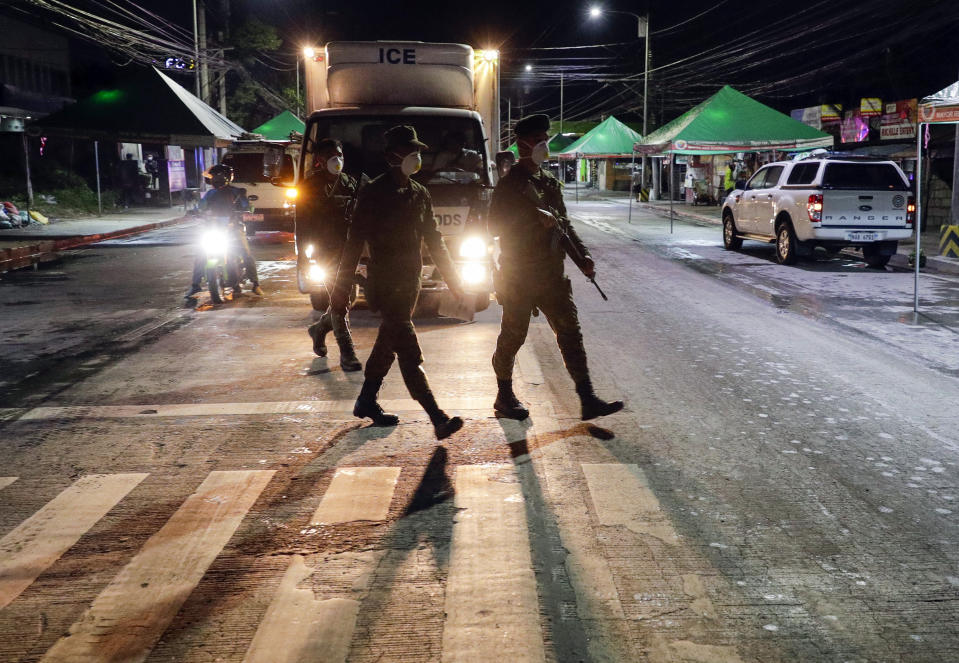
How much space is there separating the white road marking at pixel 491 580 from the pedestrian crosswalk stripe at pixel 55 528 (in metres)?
1.91

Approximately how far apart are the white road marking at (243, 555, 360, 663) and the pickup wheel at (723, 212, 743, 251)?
18026 millimetres

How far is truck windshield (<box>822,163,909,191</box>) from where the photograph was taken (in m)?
16.7

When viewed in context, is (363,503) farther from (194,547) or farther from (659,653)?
(659,653)

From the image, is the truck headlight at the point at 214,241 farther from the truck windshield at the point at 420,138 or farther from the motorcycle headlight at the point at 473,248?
the motorcycle headlight at the point at 473,248

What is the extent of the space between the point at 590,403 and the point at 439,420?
1.12 meters

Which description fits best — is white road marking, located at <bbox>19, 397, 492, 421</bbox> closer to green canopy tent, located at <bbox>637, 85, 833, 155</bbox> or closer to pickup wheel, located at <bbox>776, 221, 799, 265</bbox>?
pickup wheel, located at <bbox>776, 221, 799, 265</bbox>

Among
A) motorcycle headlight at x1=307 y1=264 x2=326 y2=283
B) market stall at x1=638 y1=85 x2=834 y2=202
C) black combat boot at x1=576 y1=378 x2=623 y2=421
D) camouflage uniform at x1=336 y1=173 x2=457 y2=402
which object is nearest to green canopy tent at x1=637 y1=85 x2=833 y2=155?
market stall at x1=638 y1=85 x2=834 y2=202

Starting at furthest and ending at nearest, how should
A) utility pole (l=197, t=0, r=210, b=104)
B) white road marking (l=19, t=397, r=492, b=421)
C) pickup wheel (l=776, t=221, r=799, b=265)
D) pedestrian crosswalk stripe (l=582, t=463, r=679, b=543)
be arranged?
1. utility pole (l=197, t=0, r=210, b=104)
2. pickup wheel (l=776, t=221, r=799, b=265)
3. white road marking (l=19, t=397, r=492, b=421)
4. pedestrian crosswalk stripe (l=582, t=463, r=679, b=543)

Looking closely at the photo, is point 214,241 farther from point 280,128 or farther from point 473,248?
point 280,128

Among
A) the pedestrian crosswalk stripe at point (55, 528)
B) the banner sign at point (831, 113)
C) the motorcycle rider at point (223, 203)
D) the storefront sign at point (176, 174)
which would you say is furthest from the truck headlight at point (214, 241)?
the banner sign at point (831, 113)

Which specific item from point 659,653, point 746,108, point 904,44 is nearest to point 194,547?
point 659,653

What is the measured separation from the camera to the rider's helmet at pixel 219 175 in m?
12.3

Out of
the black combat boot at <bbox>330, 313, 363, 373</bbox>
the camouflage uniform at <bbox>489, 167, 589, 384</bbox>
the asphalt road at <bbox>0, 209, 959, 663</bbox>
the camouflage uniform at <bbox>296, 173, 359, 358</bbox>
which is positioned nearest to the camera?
the asphalt road at <bbox>0, 209, 959, 663</bbox>

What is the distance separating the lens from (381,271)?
6.21 m
